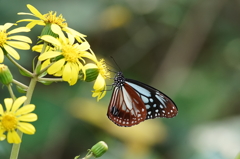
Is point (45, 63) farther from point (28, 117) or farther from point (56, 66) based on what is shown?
point (28, 117)

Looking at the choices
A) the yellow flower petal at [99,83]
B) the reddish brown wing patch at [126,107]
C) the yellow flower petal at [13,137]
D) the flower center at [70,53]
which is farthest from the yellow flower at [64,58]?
the reddish brown wing patch at [126,107]

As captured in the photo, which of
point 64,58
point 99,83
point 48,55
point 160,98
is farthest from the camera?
point 160,98

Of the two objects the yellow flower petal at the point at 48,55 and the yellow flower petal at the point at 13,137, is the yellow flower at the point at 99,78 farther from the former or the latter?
the yellow flower petal at the point at 13,137

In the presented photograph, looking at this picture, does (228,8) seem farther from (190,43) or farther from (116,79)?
(116,79)

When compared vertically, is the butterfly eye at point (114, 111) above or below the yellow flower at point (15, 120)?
above

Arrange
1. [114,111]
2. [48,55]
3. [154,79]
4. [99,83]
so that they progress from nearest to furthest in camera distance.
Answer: [48,55], [99,83], [114,111], [154,79]

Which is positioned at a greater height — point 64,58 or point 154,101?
point 154,101

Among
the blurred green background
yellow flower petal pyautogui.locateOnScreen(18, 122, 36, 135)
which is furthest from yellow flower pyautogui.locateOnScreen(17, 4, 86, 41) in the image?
the blurred green background

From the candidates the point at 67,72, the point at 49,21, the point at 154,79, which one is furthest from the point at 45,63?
the point at 154,79
